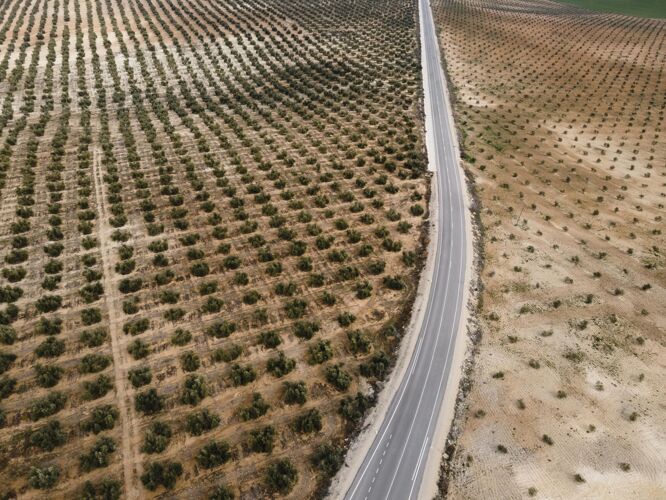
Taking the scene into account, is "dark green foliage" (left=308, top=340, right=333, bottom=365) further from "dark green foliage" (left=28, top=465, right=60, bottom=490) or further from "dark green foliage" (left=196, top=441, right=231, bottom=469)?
"dark green foliage" (left=28, top=465, right=60, bottom=490)

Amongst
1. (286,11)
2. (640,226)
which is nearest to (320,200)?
(640,226)

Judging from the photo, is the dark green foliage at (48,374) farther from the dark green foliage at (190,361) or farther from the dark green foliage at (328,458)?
the dark green foliage at (328,458)

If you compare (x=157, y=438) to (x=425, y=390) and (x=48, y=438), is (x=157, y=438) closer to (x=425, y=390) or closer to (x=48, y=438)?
(x=48, y=438)

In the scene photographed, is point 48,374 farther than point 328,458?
Yes

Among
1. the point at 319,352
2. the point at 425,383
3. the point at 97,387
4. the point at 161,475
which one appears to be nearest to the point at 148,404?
the point at 97,387

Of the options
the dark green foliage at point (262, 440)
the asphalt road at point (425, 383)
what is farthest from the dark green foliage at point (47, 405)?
the asphalt road at point (425, 383)

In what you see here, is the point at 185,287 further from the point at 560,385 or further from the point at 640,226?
the point at 640,226
